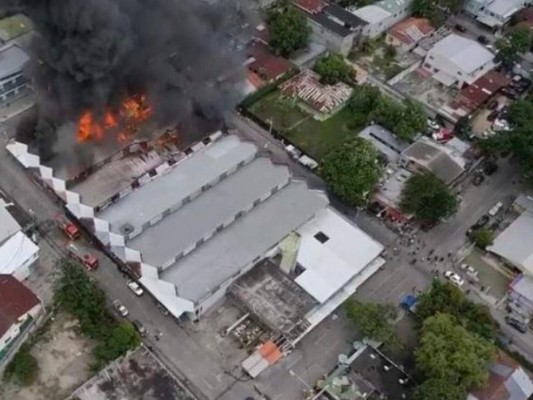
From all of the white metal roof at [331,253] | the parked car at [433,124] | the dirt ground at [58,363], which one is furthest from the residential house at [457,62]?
the dirt ground at [58,363]

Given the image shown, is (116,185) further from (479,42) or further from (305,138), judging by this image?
(479,42)

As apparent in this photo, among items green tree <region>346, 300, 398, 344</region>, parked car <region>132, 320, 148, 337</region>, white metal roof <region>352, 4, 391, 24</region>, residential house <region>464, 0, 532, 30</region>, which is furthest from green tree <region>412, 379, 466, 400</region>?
residential house <region>464, 0, 532, 30</region>

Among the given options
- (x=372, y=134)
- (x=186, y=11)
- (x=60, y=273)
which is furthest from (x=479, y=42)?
(x=60, y=273)

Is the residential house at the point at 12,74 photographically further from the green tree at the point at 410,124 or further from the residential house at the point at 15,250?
the green tree at the point at 410,124

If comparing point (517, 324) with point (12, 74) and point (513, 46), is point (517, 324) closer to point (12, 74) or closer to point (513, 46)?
point (513, 46)

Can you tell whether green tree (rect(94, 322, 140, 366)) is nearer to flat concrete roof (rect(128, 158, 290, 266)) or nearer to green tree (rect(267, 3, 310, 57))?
flat concrete roof (rect(128, 158, 290, 266))
